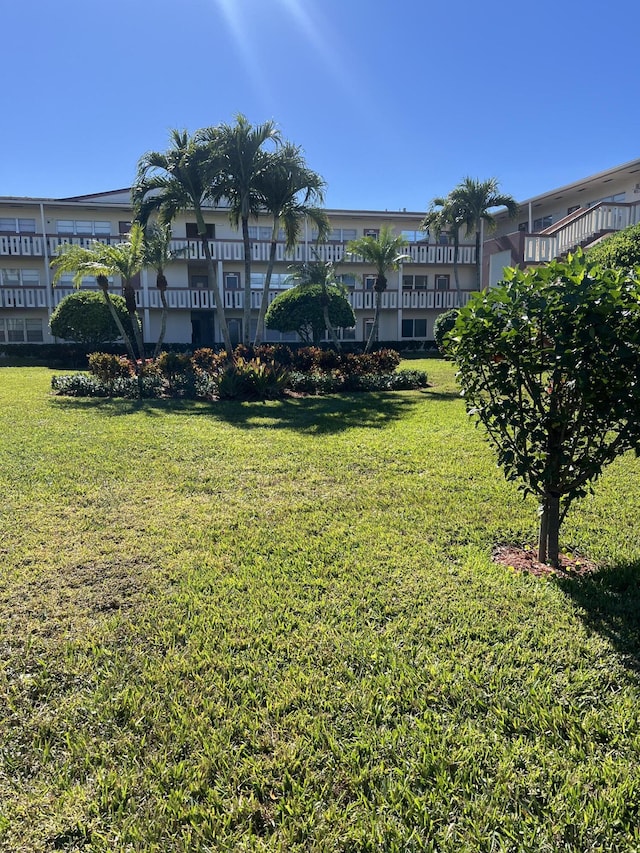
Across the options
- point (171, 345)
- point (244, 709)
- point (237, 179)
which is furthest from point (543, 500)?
point (171, 345)

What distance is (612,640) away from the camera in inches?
122

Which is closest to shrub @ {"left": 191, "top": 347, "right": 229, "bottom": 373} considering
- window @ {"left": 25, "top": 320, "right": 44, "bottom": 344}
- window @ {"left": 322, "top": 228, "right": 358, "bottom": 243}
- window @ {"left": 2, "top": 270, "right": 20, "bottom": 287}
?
window @ {"left": 25, "top": 320, "right": 44, "bottom": 344}

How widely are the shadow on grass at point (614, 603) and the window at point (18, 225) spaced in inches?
1425

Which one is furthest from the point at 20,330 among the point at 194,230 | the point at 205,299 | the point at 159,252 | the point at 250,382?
the point at 250,382

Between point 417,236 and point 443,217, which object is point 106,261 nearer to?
point 443,217

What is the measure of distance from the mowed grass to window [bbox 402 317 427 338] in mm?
→ 31823

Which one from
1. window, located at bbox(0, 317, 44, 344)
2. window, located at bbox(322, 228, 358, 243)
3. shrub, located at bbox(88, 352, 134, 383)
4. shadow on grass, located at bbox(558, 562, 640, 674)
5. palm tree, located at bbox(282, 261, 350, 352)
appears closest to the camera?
shadow on grass, located at bbox(558, 562, 640, 674)

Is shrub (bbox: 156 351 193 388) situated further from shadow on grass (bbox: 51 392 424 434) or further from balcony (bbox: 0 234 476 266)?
balcony (bbox: 0 234 476 266)

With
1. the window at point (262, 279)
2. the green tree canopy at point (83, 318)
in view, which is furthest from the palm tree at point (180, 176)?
the window at point (262, 279)

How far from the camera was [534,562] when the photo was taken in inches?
165

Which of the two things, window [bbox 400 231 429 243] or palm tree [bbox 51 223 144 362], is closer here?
palm tree [bbox 51 223 144 362]

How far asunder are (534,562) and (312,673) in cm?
220

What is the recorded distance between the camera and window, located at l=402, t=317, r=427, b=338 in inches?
1449

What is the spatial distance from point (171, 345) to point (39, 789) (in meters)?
30.0
